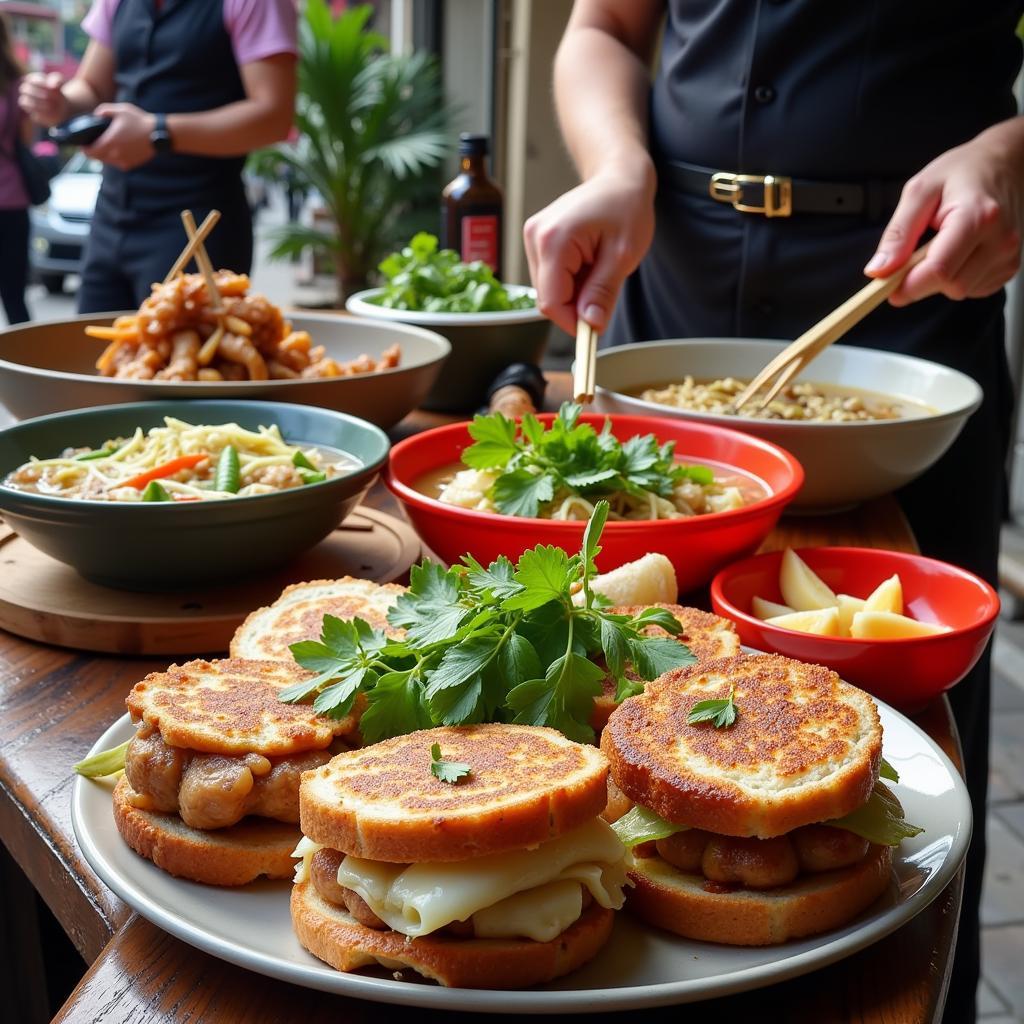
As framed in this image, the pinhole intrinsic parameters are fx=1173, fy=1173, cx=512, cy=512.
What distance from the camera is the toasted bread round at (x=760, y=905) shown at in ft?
2.74

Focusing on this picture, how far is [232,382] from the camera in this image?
1.98m

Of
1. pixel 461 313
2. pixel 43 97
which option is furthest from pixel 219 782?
pixel 43 97

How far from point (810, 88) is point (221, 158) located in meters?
2.47

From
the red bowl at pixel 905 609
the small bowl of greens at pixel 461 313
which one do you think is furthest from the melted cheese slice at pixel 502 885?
the small bowl of greens at pixel 461 313

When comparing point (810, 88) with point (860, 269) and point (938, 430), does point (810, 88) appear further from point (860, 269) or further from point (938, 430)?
point (938, 430)

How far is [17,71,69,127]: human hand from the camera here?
149 inches

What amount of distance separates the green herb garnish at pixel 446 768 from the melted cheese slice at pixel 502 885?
65 millimetres

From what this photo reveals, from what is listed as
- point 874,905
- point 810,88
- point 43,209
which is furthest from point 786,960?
point 43,209

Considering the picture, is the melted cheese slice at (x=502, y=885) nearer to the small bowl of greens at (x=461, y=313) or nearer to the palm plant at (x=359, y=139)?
the small bowl of greens at (x=461, y=313)

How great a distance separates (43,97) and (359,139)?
202 inches

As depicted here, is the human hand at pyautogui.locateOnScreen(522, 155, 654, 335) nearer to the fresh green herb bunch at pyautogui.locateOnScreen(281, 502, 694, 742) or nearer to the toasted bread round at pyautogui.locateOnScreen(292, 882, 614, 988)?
the fresh green herb bunch at pyautogui.locateOnScreen(281, 502, 694, 742)

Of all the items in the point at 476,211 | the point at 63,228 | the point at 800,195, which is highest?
the point at 800,195

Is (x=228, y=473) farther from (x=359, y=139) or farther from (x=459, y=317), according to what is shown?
(x=359, y=139)

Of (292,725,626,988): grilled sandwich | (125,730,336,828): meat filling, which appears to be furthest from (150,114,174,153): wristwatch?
(292,725,626,988): grilled sandwich
